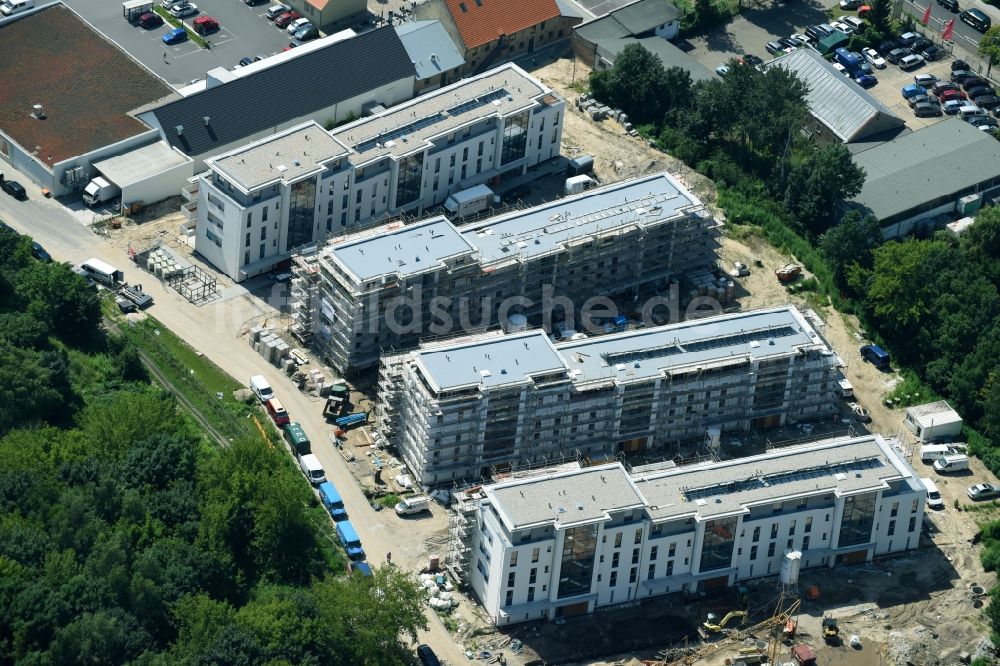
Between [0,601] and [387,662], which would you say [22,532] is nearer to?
[0,601]

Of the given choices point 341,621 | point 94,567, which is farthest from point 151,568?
point 341,621

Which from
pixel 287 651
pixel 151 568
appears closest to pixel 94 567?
pixel 151 568

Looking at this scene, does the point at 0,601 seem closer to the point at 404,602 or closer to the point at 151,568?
the point at 151,568

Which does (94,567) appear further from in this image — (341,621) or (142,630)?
(341,621)

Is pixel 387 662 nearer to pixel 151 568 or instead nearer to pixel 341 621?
pixel 341 621

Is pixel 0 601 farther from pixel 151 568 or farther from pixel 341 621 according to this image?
pixel 341 621

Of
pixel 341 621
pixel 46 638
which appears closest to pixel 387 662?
pixel 341 621
